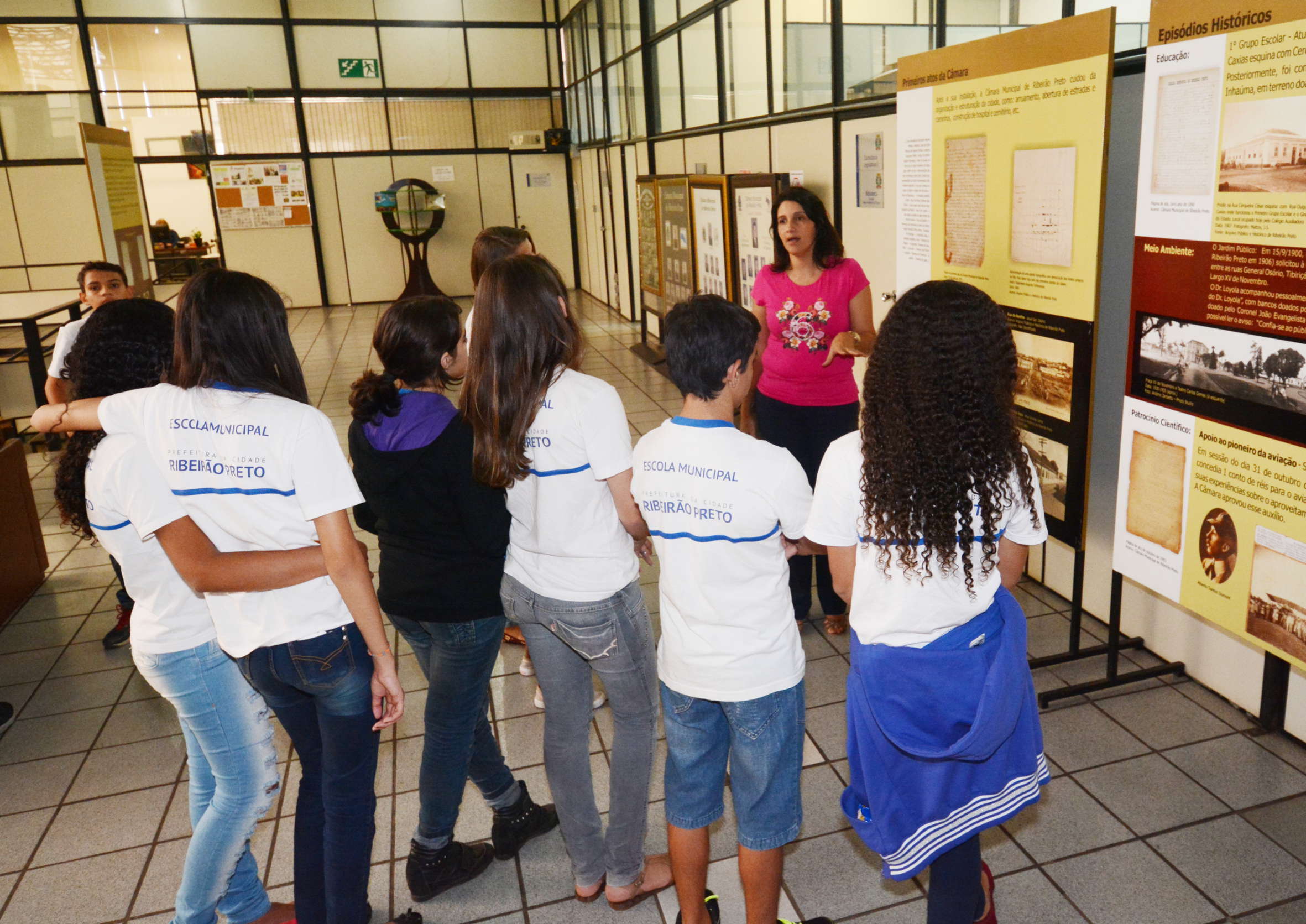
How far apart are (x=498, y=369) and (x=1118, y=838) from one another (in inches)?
72.6

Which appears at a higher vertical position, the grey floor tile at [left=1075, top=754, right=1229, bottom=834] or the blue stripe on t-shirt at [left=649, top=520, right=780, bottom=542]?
the blue stripe on t-shirt at [left=649, top=520, right=780, bottom=542]

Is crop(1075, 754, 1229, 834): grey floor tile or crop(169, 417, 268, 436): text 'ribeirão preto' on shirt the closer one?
crop(169, 417, 268, 436): text 'ribeirão preto' on shirt

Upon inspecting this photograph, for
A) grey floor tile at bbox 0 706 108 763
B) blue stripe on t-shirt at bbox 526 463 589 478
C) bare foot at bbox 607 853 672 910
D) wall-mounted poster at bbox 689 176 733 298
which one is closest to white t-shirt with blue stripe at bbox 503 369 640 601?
blue stripe on t-shirt at bbox 526 463 589 478

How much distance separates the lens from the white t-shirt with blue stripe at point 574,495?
68.7 inches

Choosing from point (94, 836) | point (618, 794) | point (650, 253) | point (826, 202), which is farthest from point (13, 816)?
point (650, 253)

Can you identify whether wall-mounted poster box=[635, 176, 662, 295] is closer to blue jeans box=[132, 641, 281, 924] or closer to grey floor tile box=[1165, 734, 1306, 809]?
grey floor tile box=[1165, 734, 1306, 809]

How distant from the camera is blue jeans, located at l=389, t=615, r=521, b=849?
1.92 meters

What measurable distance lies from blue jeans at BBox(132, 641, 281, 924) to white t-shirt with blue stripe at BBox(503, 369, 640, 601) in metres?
0.61

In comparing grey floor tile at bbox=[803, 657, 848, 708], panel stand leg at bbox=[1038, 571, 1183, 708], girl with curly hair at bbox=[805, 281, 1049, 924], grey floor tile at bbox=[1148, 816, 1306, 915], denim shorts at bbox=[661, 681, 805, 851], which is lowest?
grey floor tile at bbox=[1148, 816, 1306, 915]

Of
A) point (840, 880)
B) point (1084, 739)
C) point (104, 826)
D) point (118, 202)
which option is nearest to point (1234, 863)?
point (1084, 739)

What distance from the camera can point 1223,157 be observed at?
75.7 inches

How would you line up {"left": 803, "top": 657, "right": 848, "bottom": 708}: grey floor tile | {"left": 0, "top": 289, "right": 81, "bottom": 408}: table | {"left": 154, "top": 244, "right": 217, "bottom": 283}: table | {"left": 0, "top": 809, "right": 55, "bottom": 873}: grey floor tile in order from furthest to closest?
{"left": 154, "top": 244, "right": 217, "bottom": 283}: table → {"left": 0, "top": 289, "right": 81, "bottom": 408}: table → {"left": 803, "top": 657, "right": 848, "bottom": 708}: grey floor tile → {"left": 0, "top": 809, "right": 55, "bottom": 873}: grey floor tile

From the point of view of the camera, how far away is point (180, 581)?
1727 mm

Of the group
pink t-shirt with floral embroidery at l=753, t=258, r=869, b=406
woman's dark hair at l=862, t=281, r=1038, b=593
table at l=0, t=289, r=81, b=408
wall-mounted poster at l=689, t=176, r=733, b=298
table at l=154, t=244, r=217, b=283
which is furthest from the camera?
table at l=154, t=244, r=217, b=283
